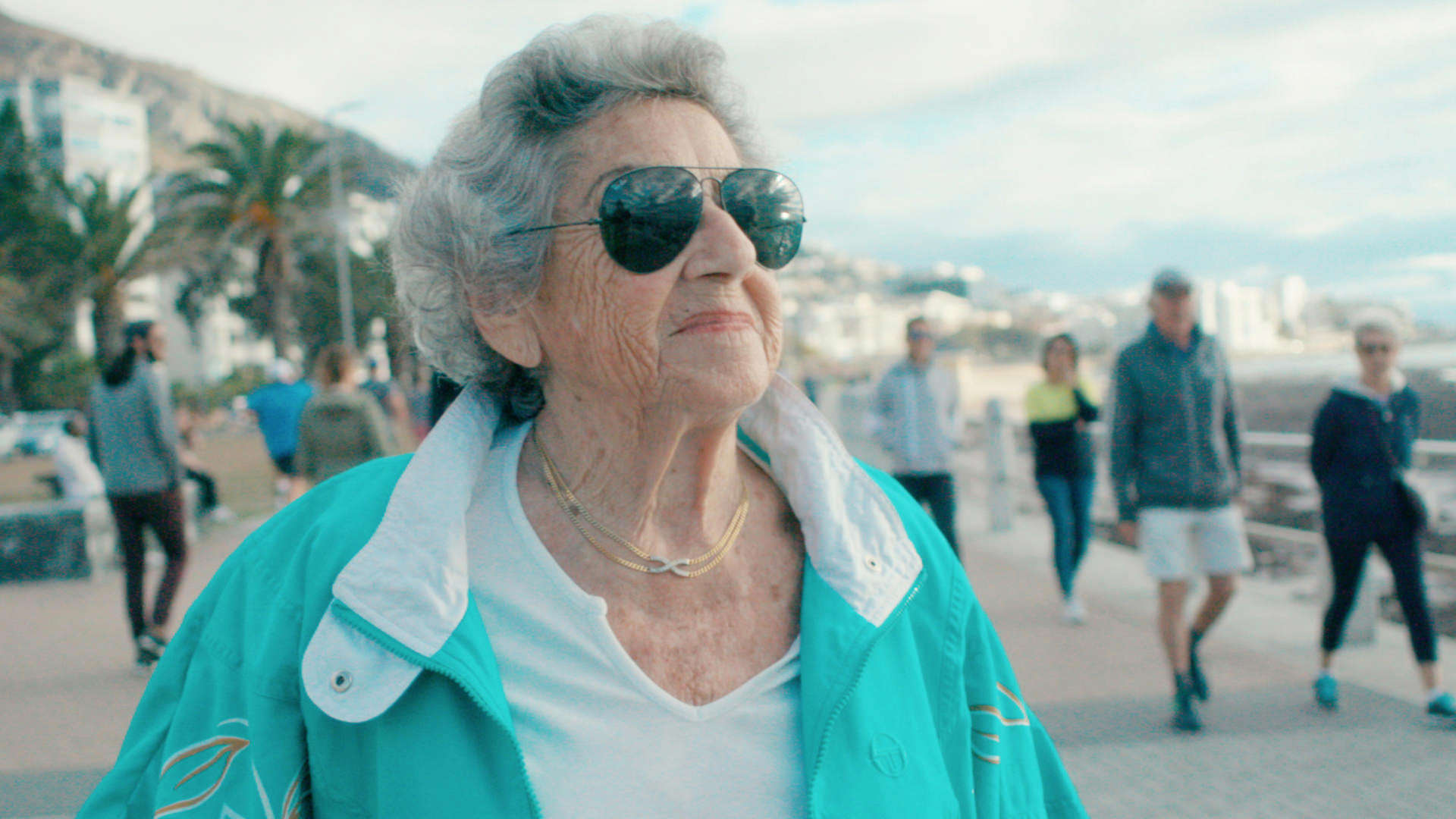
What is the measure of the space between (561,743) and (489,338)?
662 mm

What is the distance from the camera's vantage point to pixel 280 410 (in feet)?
33.2

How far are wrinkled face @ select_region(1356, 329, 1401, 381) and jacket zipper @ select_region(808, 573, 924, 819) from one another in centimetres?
452

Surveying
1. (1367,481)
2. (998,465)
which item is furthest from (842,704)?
(998,465)

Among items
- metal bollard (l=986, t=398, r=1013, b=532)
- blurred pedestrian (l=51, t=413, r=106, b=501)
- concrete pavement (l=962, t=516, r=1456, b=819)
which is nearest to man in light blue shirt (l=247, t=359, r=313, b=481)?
blurred pedestrian (l=51, t=413, r=106, b=501)

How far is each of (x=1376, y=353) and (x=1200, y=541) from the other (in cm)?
121

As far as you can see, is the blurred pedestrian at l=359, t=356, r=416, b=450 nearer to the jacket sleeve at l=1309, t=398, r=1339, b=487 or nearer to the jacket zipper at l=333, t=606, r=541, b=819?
the jacket sleeve at l=1309, t=398, r=1339, b=487

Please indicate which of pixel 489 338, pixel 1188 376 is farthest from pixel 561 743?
pixel 1188 376

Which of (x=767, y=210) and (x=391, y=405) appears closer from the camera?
(x=767, y=210)

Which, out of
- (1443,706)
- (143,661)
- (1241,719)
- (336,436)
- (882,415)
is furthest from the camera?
(882,415)

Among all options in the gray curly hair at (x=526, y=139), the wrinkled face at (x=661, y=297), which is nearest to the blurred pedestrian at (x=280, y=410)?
the gray curly hair at (x=526, y=139)

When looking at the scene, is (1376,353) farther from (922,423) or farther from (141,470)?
(141,470)

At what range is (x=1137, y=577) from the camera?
8078mm

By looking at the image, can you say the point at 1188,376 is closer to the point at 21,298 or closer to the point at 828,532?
the point at 828,532

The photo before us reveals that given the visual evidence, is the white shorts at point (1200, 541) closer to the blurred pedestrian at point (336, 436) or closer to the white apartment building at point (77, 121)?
the blurred pedestrian at point (336, 436)
